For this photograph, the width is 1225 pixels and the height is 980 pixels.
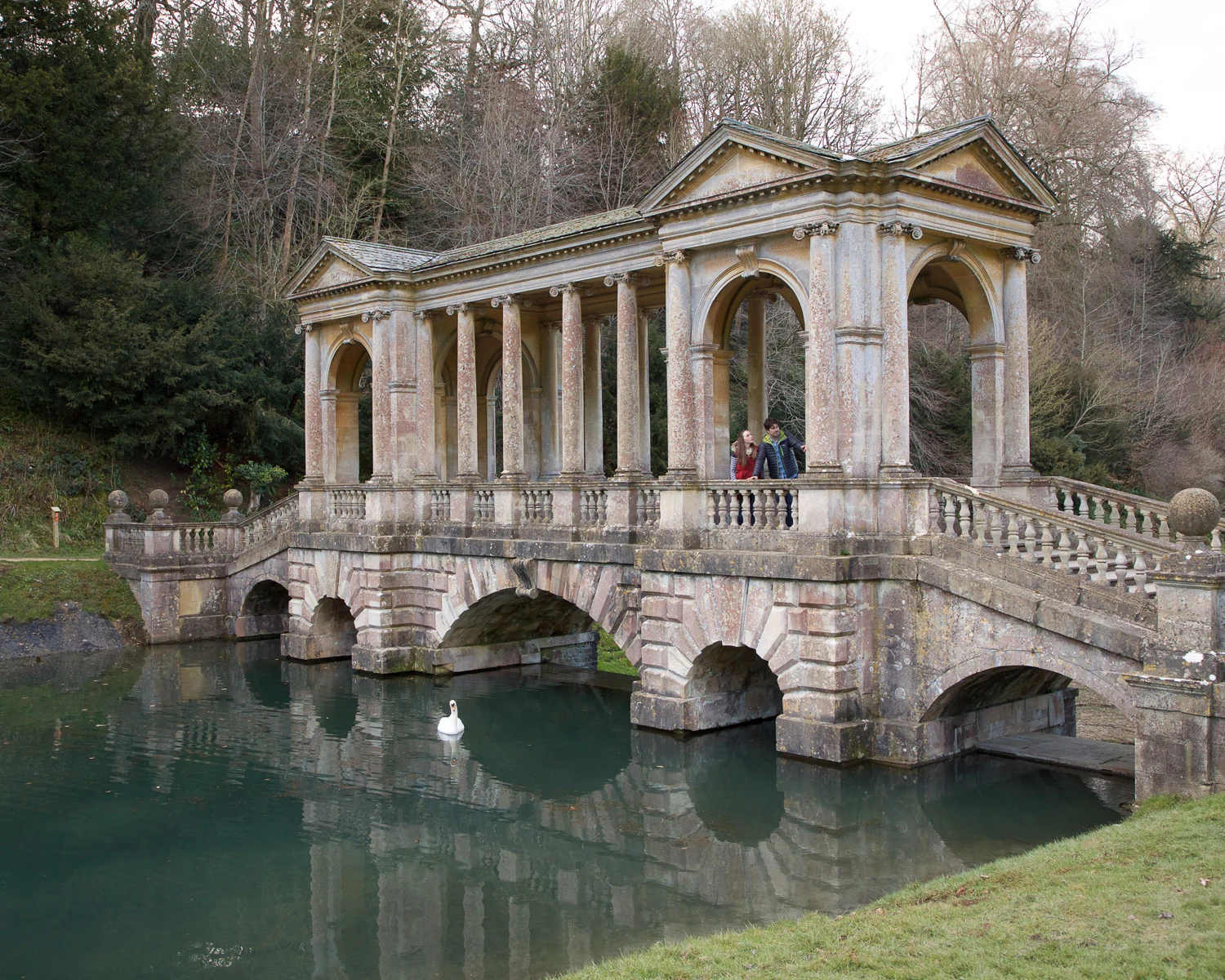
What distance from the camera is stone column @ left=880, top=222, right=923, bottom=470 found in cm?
1270

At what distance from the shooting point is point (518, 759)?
14.1 m

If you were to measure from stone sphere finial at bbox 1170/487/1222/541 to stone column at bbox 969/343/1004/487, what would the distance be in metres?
4.75

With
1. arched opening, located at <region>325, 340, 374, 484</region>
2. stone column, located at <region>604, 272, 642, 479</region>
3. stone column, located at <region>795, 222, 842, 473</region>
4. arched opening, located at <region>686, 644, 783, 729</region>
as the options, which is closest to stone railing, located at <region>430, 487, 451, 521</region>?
arched opening, located at <region>325, 340, 374, 484</region>

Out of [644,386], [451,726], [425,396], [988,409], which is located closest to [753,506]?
[988,409]

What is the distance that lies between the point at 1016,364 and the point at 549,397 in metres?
9.17

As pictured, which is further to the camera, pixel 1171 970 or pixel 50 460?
pixel 50 460

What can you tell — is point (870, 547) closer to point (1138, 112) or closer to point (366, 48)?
point (1138, 112)

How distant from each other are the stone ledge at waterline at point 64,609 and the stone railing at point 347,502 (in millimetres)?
5464

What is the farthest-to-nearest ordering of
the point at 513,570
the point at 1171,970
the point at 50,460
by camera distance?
the point at 50,460 → the point at 513,570 → the point at 1171,970

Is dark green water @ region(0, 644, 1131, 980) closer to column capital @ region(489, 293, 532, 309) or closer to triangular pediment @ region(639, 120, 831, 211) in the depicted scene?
column capital @ region(489, 293, 532, 309)

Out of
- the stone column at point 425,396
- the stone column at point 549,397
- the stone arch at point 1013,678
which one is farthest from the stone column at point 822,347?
the stone column at point 549,397

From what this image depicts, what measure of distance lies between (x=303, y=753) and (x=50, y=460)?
15655mm

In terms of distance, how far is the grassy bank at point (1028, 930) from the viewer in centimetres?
616

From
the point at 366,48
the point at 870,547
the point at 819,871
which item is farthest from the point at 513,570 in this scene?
the point at 366,48
